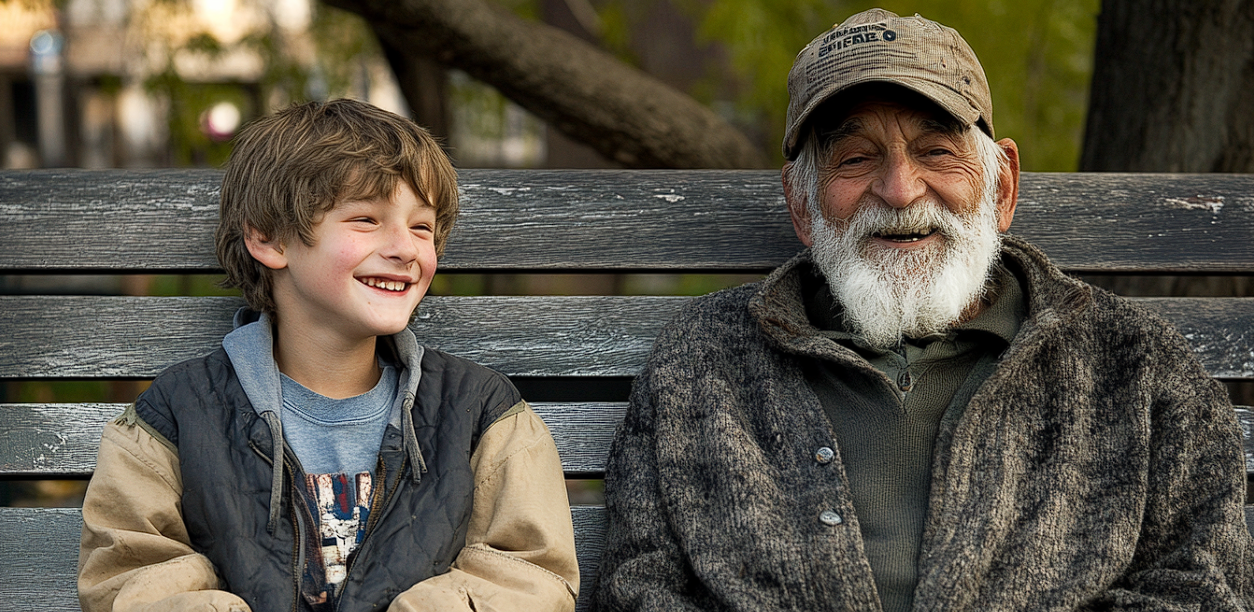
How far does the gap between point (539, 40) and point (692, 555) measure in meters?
2.25

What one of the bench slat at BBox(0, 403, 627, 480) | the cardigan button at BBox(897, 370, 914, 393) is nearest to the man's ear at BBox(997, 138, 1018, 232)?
the cardigan button at BBox(897, 370, 914, 393)

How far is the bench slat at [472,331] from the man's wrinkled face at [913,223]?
19.1 inches

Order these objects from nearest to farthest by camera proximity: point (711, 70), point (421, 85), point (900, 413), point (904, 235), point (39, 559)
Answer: point (900, 413) < point (904, 235) < point (39, 559) < point (421, 85) < point (711, 70)

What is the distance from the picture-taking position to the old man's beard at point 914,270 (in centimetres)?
216

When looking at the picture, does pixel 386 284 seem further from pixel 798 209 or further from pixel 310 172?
pixel 798 209

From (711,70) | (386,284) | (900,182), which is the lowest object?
(711,70)

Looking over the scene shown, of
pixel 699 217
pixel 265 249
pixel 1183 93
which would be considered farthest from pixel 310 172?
pixel 1183 93

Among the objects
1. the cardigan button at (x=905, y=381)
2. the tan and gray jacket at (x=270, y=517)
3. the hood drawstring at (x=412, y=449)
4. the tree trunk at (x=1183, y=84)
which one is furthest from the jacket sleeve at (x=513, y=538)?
the tree trunk at (x=1183, y=84)

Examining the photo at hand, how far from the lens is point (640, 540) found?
214 centimetres

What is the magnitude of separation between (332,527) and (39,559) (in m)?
0.86

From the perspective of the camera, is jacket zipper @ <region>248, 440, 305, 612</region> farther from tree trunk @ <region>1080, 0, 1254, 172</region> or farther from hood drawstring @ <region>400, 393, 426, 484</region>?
tree trunk @ <region>1080, 0, 1254, 172</region>

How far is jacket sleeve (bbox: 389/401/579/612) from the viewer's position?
1.88 metres

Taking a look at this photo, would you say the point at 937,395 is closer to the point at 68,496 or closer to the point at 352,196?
the point at 352,196

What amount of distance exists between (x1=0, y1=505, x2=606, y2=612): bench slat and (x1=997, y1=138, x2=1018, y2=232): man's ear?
1.12 meters
